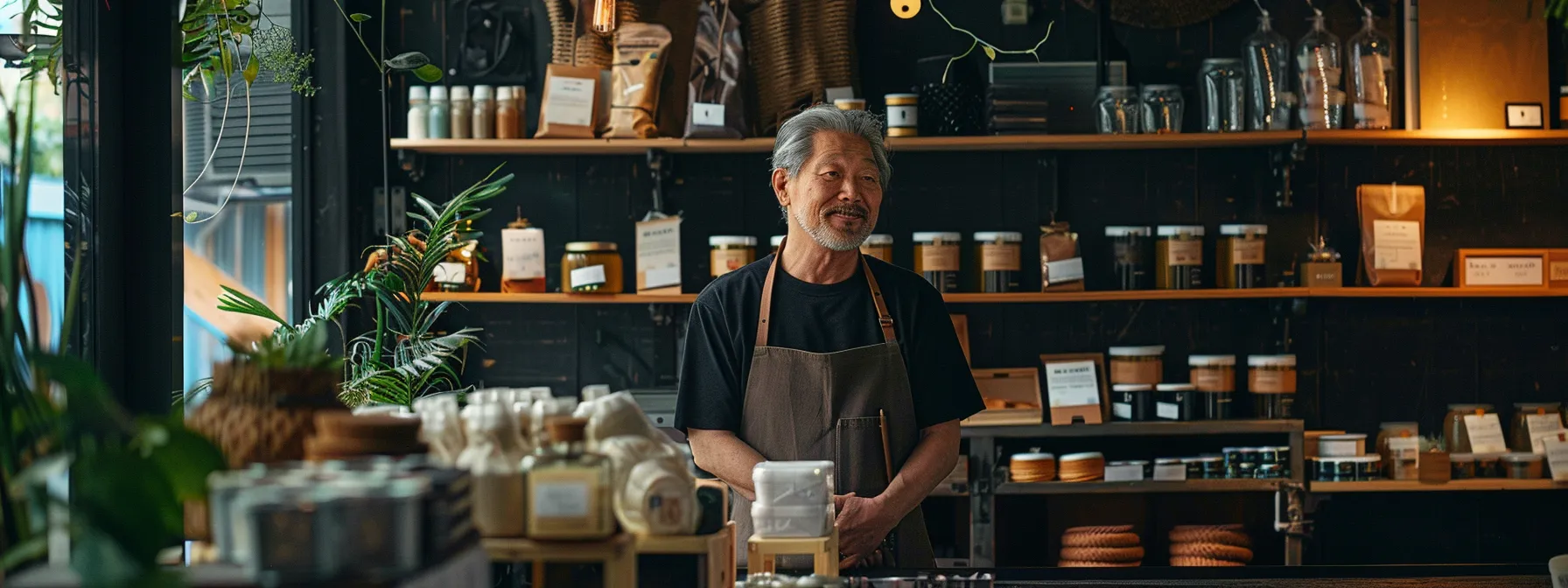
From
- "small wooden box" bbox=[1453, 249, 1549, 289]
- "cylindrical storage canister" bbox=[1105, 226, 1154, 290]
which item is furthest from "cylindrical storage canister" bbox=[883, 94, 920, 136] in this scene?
"small wooden box" bbox=[1453, 249, 1549, 289]

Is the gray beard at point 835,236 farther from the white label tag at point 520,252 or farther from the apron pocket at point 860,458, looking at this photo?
the white label tag at point 520,252

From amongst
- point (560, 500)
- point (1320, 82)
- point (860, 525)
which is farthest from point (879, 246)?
point (560, 500)

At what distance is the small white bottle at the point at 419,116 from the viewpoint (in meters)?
3.95

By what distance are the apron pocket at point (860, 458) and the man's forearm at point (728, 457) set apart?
136mm

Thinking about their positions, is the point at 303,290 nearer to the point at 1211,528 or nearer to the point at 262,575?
the point at 1211,528

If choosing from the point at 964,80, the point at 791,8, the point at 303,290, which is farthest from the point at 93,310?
the point at 964,80

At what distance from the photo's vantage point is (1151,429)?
388cm

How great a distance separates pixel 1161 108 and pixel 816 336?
1.78 meters

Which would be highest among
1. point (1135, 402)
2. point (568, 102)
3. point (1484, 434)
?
point (568, 102)

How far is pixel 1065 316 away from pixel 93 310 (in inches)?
114

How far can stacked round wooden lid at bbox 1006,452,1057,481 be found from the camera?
152 inches

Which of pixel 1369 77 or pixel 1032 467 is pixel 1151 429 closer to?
pixel 1032 467

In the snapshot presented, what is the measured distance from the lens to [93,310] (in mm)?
1938

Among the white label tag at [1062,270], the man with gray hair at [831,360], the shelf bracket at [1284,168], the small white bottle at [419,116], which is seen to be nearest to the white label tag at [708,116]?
the small white bottle at [419,116]
